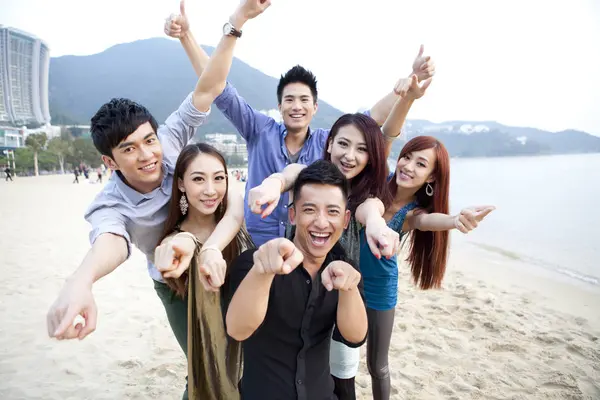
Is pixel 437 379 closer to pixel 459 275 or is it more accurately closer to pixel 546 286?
pixel 459 275

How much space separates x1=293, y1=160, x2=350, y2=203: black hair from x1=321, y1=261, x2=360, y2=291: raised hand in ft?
1.54

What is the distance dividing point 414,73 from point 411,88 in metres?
0.23

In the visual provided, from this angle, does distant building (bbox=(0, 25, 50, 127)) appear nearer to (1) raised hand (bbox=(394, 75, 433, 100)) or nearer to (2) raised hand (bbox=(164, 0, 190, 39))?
(2) raised hand (bbox=(164, 0, 190, 39))

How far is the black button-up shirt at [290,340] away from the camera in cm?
167

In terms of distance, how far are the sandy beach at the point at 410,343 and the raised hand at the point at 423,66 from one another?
3.32 m

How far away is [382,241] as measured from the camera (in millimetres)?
1560

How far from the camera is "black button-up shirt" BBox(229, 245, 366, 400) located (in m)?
1.67

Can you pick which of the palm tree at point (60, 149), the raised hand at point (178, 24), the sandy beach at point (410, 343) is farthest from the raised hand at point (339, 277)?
the palm tree at point (60, 149)

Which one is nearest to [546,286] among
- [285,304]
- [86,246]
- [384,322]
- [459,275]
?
[459,275]

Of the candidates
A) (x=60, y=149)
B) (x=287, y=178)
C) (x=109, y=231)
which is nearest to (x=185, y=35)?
(x=287, y=178)

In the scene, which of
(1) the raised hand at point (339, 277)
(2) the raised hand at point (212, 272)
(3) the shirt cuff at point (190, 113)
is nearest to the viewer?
(1) the raised hand at point (339, 277)

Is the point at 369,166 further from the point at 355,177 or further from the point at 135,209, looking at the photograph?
Result: the point at 135,209

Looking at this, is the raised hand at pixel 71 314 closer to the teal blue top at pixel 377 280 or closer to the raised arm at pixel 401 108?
the teal blue top at pixel 377 280

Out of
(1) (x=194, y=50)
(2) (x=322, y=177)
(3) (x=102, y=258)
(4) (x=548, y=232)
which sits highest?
(1) (x=194, y=50)
